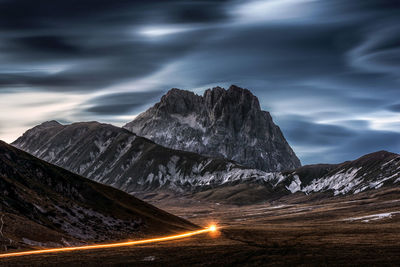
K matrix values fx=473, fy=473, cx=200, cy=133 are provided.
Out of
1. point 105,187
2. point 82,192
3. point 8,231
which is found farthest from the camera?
point 105,187

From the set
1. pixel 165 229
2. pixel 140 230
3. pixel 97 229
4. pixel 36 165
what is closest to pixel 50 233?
pixel 97 229

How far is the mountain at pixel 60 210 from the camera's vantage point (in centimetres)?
10869

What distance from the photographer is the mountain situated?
357ft

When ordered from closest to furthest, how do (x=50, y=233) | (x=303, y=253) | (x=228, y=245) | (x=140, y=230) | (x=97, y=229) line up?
(x=303, y=253) → (x=228, y=245) → (x=50, y=233) → (x=97, y=229) → (x=140, y=230)

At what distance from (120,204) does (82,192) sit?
13550 millimetres

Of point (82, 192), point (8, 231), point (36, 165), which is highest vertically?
point (36, 165)

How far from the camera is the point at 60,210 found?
445 ft

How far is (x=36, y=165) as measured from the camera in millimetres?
163000

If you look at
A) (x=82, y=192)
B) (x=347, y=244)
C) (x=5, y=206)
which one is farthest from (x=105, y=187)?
(x=347, y=244)

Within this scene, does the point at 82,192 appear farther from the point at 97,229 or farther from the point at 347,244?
the point at 347,244

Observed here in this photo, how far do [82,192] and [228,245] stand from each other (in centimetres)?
8125

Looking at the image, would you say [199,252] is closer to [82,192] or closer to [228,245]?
[228,245]

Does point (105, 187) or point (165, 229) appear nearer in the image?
point (165, 229)

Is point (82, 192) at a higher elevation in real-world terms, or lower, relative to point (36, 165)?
lower
